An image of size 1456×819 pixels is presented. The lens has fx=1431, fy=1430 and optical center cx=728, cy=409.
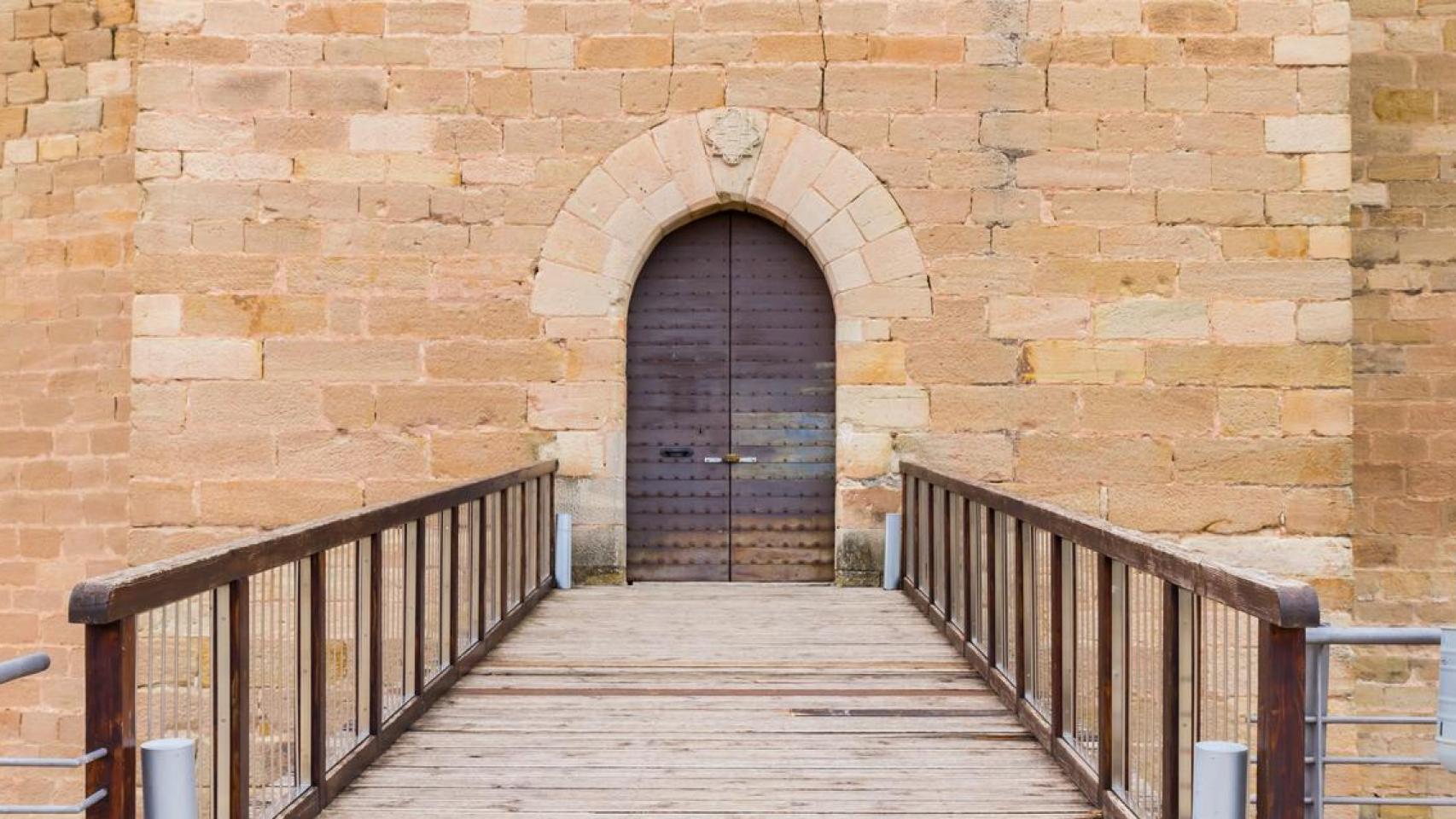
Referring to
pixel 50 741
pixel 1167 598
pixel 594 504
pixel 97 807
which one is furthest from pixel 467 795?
pixel 50 741

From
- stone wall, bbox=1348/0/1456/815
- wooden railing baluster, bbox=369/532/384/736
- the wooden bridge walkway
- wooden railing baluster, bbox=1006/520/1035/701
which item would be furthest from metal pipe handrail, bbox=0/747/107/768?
stone wall, bbox=1348/0/1456/815

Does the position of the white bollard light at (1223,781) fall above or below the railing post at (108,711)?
below

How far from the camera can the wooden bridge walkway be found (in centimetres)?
393

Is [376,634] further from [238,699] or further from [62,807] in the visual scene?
[62,807]

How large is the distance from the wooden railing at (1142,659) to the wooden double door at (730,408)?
3077 mm


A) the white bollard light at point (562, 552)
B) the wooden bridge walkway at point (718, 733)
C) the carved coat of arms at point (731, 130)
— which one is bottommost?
the wooden bridge walkway at point (718, 733)

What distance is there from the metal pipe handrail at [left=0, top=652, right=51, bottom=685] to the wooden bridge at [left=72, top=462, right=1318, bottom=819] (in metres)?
0.14

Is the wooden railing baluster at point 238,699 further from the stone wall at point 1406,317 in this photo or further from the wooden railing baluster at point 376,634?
the stone wall at point 1406,317

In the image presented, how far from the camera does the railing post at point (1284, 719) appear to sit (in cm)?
256

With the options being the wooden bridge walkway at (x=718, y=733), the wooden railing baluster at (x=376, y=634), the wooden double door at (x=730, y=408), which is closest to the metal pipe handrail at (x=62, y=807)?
the wooden bridge walkway at (x=718, y=733)

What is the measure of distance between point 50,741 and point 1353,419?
8.74 meters

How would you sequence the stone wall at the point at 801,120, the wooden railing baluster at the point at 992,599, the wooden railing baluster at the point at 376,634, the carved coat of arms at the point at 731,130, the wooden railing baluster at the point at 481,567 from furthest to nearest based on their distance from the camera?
the carved coat of arms at the point at 731,130, the stone wall at the point at 801,120, the wooden railing baluster at the point at 481,567, the wooden railing baluster at the point at 992,599, the wooden railing baluster at the point at 376,634

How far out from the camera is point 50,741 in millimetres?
9445

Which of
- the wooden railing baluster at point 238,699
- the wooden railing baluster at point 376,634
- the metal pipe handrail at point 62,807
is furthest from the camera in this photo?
the wooden railing baluster at point 376,634
